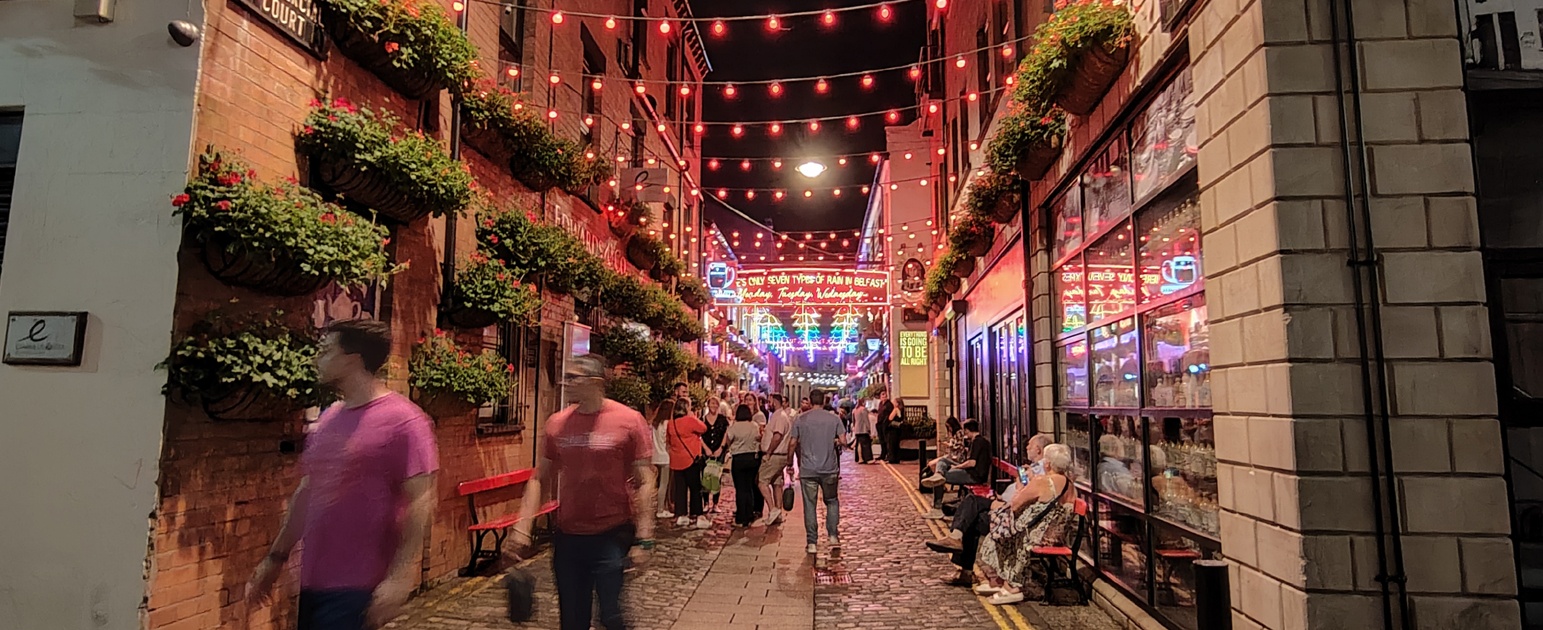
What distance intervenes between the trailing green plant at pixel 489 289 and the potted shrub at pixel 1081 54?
5479 mm

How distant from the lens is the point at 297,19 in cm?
591

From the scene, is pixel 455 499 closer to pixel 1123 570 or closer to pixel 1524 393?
pixel 1123 570

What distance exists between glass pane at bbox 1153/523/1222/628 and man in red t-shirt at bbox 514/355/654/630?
3725mm

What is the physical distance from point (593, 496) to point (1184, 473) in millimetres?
4185

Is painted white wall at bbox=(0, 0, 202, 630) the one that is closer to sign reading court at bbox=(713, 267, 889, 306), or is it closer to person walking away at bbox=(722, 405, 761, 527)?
person walking away at bbox=(722, 405, 761, 527)

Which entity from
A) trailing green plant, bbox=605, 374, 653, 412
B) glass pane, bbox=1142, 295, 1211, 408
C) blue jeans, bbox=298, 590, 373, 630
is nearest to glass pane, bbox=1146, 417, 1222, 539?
glass pane, bbox=1142, 295, 1211, 408

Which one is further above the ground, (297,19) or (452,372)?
(297,19)

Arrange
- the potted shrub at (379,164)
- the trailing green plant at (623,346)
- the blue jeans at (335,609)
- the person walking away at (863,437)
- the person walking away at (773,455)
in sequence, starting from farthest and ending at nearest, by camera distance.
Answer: the person walking away at (863,437)
the trailing green plant at (623,346)
the person walking away at (773,455)
the potted shrub at (379,164)
the blue jeans at (335,609)

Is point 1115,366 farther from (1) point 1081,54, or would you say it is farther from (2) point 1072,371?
(1) point 1081,54

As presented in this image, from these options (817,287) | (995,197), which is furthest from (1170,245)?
(817,287)

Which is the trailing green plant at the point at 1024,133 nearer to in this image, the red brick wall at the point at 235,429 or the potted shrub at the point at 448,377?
the potted shrub at the point at 448,377

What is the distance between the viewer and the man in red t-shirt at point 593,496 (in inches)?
172

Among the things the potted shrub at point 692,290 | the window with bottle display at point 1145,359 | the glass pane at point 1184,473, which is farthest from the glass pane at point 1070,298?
the potted shrub at point 692,290

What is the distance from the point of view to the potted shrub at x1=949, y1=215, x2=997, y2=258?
1239 centimetres
